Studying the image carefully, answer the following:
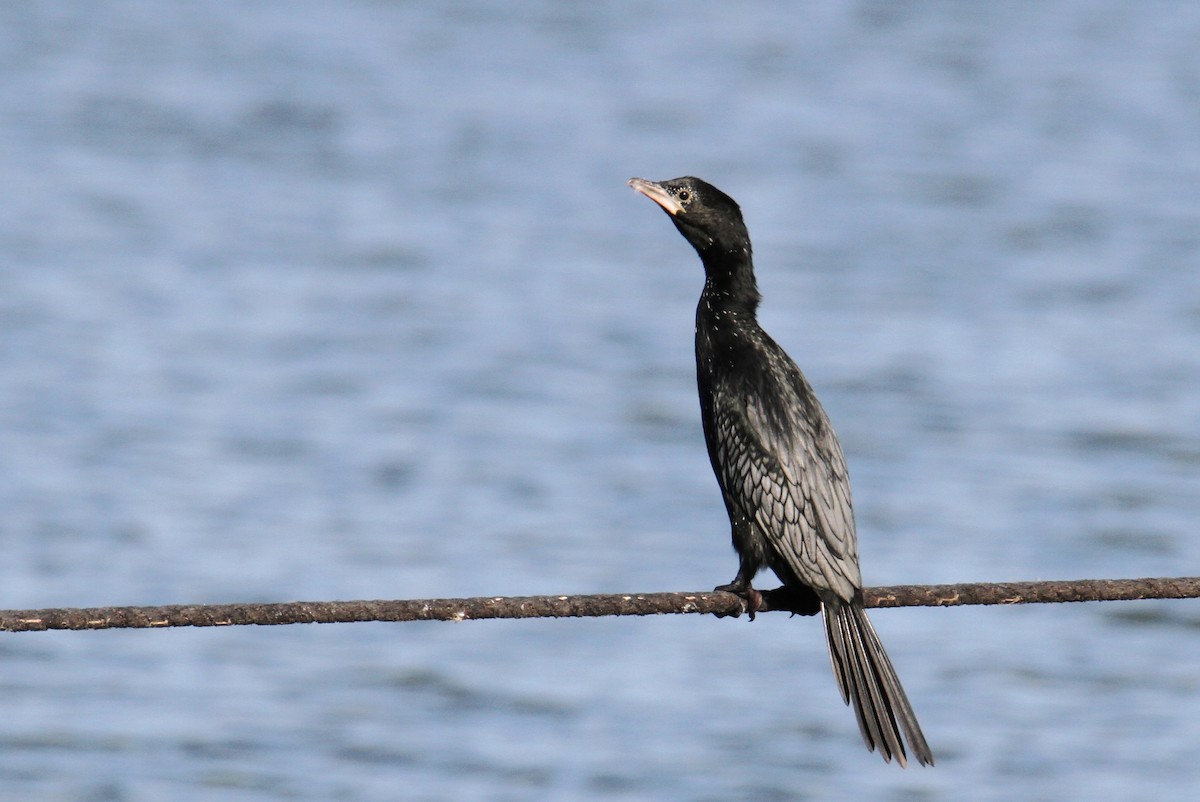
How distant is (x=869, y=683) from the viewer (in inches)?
208

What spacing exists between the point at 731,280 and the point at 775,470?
2.62 ft

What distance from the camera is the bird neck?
20.1 feet

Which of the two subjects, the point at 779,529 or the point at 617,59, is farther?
the point at 617,59

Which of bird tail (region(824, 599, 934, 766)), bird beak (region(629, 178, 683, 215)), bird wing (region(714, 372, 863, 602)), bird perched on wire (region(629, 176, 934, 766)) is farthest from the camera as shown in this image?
bird beak (region(629, 178, 683, 215))

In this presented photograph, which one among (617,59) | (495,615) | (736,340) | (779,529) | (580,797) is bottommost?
(580,797)

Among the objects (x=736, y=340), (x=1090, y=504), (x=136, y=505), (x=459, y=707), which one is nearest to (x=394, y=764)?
(x=459, y=707)

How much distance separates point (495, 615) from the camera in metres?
4.02

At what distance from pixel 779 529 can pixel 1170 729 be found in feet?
19.9

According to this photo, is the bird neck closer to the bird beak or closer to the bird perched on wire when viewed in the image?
the bird perched on wire

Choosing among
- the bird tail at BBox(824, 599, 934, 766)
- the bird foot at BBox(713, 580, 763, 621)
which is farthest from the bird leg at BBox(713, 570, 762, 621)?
the bird tail at BBox(824, 599, 934, 766)

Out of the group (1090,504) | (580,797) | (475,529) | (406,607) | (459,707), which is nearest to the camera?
(406,607)

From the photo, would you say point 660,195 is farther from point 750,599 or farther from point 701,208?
point 750,599

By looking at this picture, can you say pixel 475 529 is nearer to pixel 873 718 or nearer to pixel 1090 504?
pixel 1090 504

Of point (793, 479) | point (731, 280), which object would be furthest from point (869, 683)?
point (731, 280)
